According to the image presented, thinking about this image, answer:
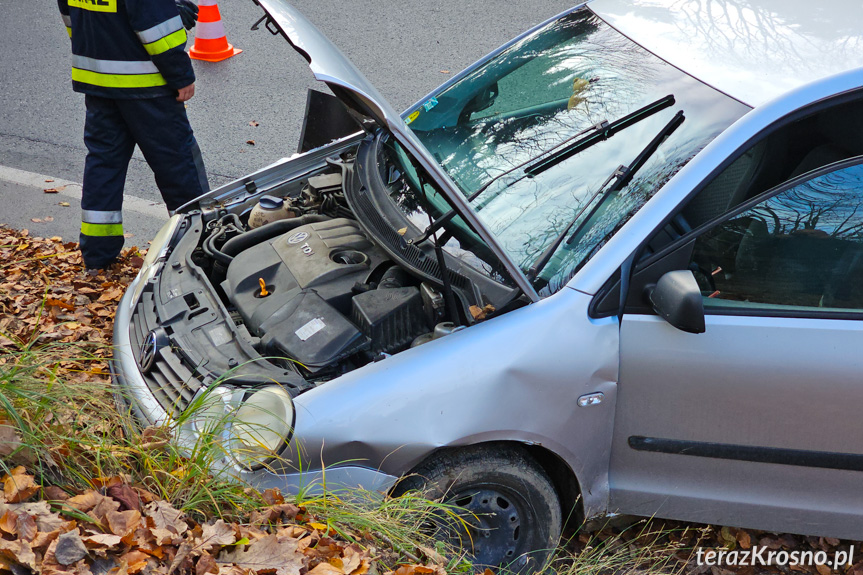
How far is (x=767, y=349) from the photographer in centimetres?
243

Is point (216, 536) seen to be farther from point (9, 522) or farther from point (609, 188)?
point (609, 188)

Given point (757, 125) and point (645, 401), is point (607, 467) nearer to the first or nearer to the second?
point (645, 401)

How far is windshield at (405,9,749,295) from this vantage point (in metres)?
2.56

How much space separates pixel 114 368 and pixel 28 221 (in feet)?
9.23

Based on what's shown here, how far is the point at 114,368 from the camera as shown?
2766 millimetres

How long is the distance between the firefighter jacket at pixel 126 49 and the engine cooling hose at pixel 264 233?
144cm

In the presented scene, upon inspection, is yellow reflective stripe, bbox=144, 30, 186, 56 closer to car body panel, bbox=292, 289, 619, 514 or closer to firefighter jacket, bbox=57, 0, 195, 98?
firefighter jacket, bbox=57, 0, 195, 98

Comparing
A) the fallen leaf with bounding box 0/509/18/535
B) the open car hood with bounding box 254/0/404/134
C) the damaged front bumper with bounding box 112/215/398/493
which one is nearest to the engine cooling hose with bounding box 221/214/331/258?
the damaged front bumper with bounding box 112/215/398/493

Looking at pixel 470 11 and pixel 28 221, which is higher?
pixel 470 11

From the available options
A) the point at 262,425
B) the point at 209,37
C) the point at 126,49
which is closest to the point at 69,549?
the point at 262,425

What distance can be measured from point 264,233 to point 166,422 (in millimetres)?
1096

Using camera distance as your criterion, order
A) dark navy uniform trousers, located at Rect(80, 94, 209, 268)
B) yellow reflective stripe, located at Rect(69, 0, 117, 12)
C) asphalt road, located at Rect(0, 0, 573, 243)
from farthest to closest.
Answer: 1. asphalt road, located at Rect(0, 0, 573, 243)
2. dark navy uniform trousers, located at Rect(80, 94, 209, 268)
3. yellow reflective stripe, located at Rect(69, 0, 117, 12)

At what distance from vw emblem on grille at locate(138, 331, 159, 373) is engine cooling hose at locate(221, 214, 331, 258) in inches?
23.8

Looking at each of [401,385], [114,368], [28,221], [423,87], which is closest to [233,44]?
[423,87]
